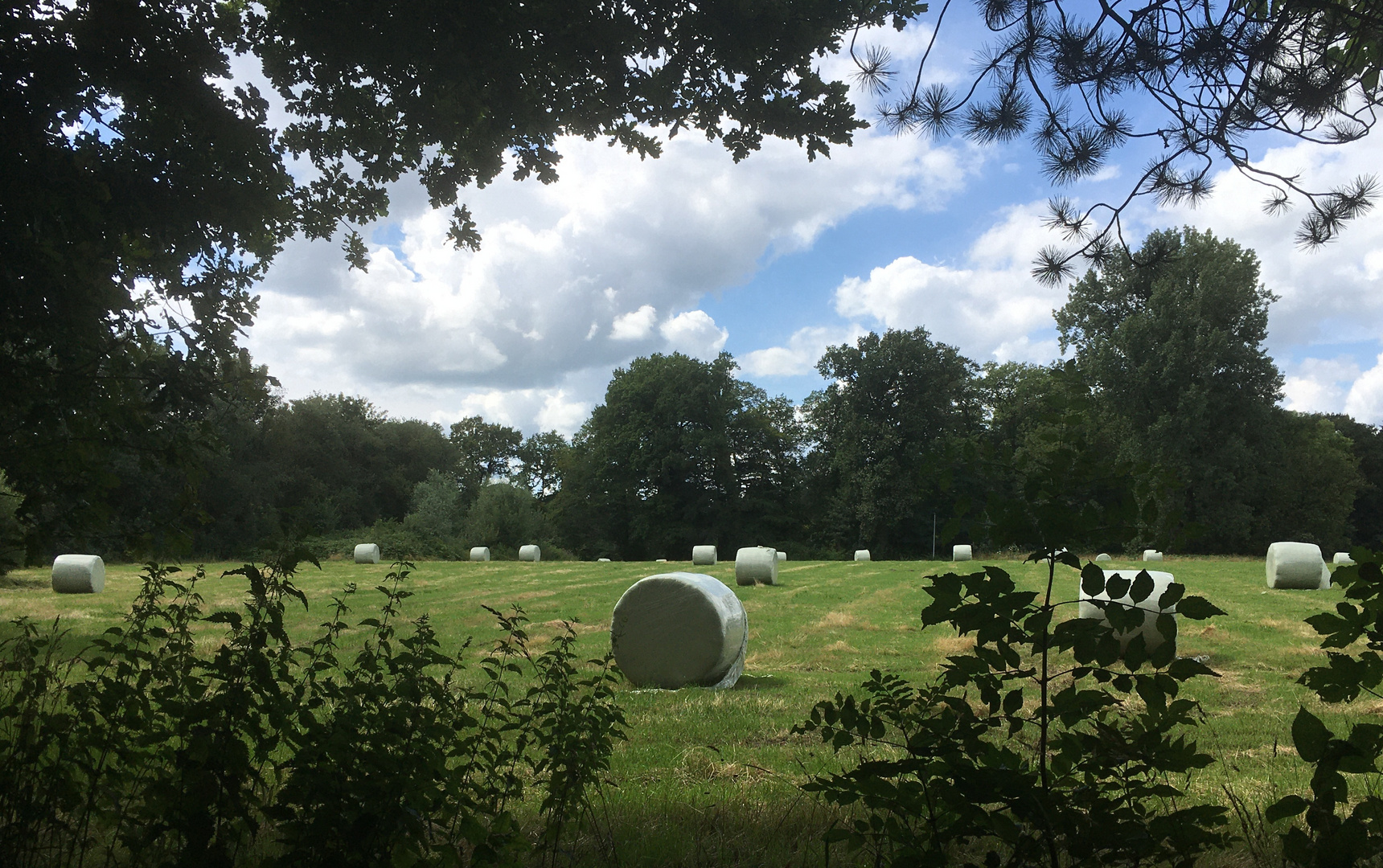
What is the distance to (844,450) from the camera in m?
53.4

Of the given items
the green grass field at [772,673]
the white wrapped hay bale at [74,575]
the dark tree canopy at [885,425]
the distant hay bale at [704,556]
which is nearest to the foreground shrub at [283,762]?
the green grass field at [772,673]

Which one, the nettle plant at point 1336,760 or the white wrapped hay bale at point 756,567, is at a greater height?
the nettle plant at point 1336,760

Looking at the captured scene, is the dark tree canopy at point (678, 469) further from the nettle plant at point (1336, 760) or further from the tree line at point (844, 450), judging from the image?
the nettle plant at point (1336, 760)

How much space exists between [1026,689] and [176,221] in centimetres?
867

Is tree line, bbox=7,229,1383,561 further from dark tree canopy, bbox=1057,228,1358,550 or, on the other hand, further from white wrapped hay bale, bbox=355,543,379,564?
white wrapped hay bale, bbox=355,543,379,564

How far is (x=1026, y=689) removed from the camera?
29.5ft

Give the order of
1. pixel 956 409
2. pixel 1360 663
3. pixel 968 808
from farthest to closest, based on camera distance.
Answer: pixel 956 409, pixel 1360 663, pixel 968 808

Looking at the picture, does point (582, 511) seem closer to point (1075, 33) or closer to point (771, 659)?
point (771, 659)

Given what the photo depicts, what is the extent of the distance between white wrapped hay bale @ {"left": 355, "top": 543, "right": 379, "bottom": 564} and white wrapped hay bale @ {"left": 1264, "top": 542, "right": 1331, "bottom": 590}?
31.7 m

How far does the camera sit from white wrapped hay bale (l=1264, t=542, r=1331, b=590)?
20641 mm

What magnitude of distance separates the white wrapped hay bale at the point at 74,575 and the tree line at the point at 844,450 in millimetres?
8877

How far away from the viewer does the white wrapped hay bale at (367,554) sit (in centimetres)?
3591

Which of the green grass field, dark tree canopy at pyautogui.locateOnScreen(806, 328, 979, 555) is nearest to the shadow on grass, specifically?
the green grass field

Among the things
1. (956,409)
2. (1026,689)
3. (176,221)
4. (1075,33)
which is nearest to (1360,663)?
(1075,33)
